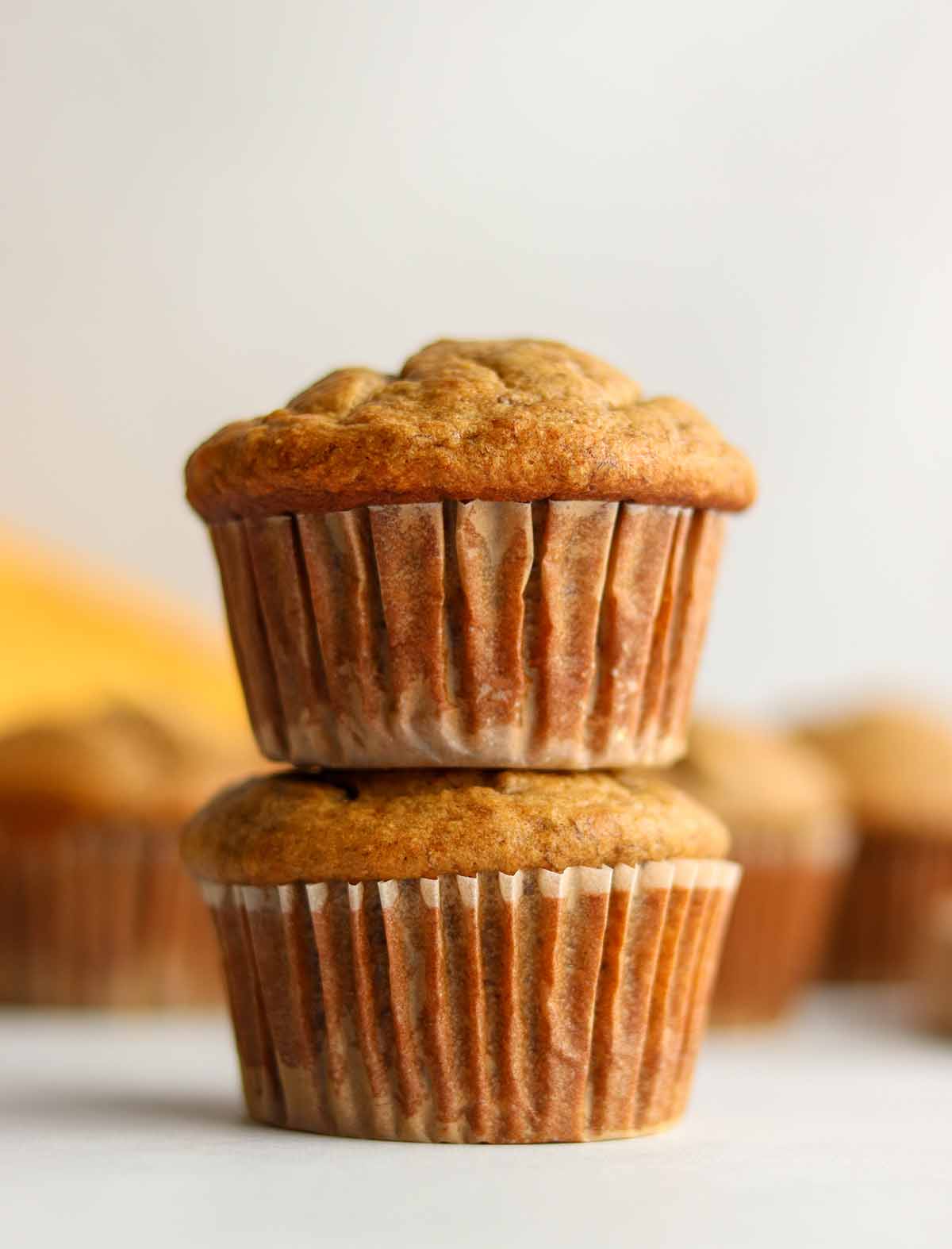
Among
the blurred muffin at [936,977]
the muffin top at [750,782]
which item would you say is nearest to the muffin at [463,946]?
the muffin top at [750,782]

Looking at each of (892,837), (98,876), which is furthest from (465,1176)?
(892,837)

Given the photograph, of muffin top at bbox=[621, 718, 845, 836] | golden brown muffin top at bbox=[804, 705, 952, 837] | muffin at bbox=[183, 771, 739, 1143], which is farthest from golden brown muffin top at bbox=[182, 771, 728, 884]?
golden brown muffin top at bbox=[804, 705, 952, 837]

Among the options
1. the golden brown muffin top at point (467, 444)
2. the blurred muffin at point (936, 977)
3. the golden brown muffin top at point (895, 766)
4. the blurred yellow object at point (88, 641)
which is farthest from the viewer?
the blurred yellow object at point (88, 641)

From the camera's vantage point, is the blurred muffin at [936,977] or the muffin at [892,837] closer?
the blurred muffin at [936,977]

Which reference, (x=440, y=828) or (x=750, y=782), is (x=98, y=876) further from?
(x=440, y=828)

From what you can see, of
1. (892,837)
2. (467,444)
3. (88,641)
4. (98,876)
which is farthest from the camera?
(88,641)

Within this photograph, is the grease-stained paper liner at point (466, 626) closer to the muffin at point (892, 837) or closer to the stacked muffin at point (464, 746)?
the stacked muffin at point (464, 746)

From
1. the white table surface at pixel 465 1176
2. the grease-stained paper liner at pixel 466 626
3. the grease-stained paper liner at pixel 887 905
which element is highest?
the grease-stained paper liner at pixel 466 626

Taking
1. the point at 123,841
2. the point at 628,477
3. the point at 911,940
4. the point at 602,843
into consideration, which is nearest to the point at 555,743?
the point at 602,843
